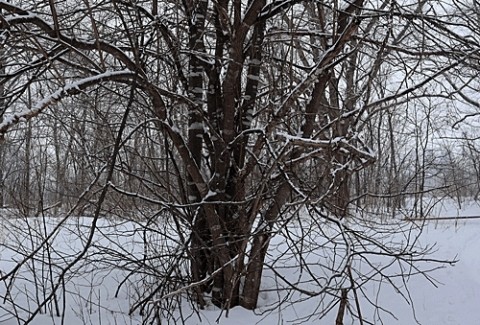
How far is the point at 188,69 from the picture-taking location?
5117 millimetres

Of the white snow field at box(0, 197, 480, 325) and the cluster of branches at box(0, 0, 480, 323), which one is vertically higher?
the cluster of branches at box(0, 0, 480, 323)

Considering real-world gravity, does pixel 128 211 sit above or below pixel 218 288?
above

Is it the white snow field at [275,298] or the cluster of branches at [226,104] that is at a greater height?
the cluster of branches at [226,104]

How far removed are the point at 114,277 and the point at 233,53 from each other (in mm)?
2831

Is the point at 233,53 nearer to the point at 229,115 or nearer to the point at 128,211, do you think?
the point at 229,115

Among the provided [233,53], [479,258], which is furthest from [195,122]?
[479,258]

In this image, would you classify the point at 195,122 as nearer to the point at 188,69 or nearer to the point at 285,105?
the point at 188,69

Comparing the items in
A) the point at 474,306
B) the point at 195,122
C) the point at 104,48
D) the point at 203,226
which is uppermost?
the point at 104,48

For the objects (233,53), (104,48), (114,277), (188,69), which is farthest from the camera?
(114,277)

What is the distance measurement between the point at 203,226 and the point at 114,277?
4.66 ft

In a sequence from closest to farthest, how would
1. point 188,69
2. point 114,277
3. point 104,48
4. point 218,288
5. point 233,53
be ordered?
point 104,48
point 233,53
point 218,288
point 188,69
point 114,277

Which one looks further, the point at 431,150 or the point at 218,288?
the point at 431,150

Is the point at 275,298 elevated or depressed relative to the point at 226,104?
depressed

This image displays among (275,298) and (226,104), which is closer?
(226,104)
